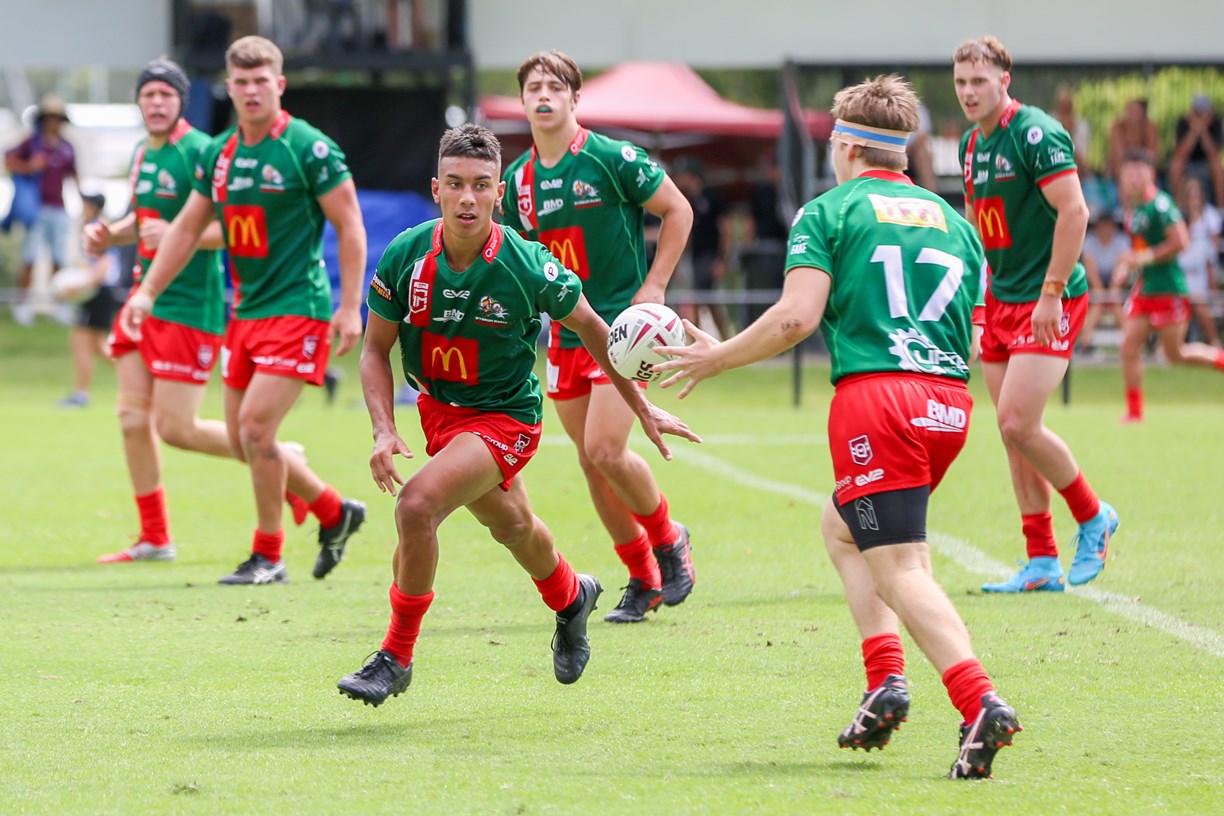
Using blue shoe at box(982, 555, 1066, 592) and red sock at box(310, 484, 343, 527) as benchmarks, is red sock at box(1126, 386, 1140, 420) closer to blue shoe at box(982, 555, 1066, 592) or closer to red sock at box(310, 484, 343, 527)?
blue shoe at box(982, 555, 1066, 592)

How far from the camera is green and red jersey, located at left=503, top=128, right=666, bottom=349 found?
7277 millimetres

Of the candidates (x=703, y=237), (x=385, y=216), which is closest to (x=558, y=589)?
(x=385, y=216)

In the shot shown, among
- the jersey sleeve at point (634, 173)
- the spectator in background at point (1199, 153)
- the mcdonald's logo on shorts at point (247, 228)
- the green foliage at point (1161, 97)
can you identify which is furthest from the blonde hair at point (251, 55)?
the green foliage at point (1161, 97)

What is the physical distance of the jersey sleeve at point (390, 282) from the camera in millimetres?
5461

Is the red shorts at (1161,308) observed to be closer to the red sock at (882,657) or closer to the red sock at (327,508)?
the red sock at (327,508)

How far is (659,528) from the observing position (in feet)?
24.2

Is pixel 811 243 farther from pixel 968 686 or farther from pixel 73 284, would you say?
pixel 73 284

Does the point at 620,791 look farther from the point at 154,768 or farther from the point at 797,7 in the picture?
the point at 797,7

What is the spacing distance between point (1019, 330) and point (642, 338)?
3.03 metres

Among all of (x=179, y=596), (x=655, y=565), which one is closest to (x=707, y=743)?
(x=655, y=565)

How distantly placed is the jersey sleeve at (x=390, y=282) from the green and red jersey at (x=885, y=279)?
1.34m

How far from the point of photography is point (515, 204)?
746 cm

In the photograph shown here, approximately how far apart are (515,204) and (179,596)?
2.39 metres

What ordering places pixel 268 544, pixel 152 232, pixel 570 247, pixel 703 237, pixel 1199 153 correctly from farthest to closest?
1. pixel 703 237
2. pixel 1199 153
3. pixel 152 232
4. pixel 268 544
5. pixel 570 247
